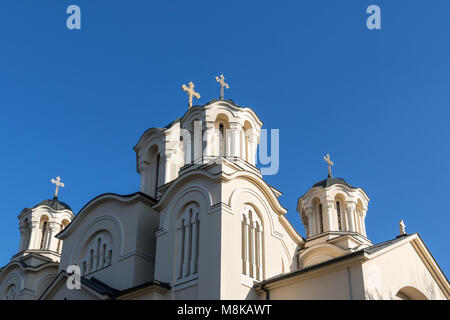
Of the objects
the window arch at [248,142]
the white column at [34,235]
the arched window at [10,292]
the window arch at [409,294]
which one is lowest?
the window arch at [409,294]

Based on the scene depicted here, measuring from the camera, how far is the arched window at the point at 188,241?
52.3 feet

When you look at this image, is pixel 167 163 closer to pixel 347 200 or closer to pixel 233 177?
pixel 233 177

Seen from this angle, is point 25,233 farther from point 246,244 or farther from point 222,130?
point 246,244

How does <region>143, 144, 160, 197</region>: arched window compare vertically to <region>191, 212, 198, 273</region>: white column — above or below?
above

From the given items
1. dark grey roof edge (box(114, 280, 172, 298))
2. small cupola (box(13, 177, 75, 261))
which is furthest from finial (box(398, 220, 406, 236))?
small cupola (box(13, 177, 75, 261))

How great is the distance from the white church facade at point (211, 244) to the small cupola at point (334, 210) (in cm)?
54

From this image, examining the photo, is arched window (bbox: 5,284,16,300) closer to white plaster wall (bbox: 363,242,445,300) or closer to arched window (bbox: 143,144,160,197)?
arched window (bbox: 143,144,160,197)

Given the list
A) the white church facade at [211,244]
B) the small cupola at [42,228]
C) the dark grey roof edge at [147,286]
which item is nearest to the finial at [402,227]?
the white church facade at [211,244]

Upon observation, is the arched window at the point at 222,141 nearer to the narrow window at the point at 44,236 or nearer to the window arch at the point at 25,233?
the narrow window at the point at 44,236

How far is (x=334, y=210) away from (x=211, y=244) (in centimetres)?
1106

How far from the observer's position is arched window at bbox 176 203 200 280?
15.9 meters

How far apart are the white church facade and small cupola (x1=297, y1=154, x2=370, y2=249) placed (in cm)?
54
